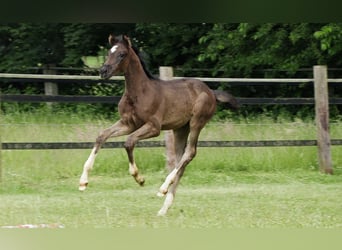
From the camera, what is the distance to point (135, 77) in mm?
5441

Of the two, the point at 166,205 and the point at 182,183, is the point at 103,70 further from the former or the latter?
the point at 182,183

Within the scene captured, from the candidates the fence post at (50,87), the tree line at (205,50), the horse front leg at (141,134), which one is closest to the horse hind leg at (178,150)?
the horse front leg at (141,134)

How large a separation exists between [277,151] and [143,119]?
456cm

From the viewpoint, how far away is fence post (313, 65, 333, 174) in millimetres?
9148

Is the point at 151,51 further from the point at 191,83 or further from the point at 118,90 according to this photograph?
the point at 191,83

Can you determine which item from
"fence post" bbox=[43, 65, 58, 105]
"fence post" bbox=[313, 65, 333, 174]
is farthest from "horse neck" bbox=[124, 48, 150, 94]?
"fence post" bbox=[43, 65, 58, 105]

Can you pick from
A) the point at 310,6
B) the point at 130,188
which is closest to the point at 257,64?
the point at 130,188

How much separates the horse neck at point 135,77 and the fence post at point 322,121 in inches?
170

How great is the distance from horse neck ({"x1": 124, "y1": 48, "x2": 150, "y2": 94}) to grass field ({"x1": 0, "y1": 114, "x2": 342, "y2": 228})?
1037 millimetres

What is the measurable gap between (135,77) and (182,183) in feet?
9.89

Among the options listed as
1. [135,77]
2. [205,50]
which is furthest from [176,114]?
[205,50]

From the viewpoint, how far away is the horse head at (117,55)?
16.2 feet

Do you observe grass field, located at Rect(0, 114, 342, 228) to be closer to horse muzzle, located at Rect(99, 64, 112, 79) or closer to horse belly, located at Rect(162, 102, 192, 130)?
horse belly, located at Rect(162, 102, 192, 130)

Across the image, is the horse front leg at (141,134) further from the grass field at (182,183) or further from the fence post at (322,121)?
the fence post at (322,121)
